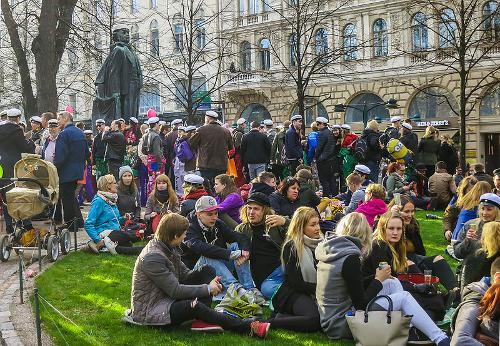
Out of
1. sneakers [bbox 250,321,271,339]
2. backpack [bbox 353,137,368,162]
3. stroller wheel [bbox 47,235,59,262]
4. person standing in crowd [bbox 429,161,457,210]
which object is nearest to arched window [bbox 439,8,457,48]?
person standing in crowd [bbox 429,161,457,210]

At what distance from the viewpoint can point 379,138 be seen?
660 inches

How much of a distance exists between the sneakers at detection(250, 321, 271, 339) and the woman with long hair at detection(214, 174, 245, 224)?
3057 millimetres

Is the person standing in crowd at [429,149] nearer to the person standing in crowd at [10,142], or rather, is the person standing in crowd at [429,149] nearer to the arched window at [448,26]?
the arched window at [448,26]

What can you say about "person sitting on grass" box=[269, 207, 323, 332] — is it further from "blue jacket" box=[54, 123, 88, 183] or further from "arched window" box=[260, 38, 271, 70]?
"arched window" box=[260, 38, 271, 70]

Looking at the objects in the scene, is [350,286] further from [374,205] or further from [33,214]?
[33,214]

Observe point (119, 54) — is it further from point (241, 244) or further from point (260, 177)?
point (241, 244)

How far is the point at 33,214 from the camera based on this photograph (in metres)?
11.1

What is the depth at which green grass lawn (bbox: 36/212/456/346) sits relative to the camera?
23.1ft

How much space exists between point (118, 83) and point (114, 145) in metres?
2.09

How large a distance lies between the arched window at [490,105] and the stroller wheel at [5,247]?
29.6 m

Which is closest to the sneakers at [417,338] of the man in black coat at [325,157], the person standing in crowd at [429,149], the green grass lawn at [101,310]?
the green grass lawn at [101,310]

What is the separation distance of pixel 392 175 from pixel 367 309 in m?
9.61

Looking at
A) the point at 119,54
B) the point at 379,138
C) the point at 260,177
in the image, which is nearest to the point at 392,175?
the point at 379,138

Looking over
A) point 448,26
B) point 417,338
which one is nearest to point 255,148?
point 417,338
